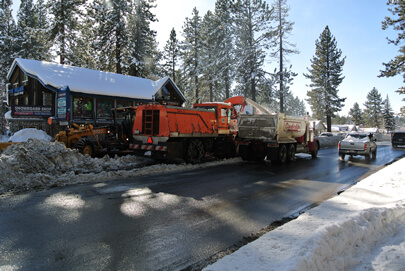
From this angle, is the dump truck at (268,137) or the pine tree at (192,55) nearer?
the dump truck at (268,137)

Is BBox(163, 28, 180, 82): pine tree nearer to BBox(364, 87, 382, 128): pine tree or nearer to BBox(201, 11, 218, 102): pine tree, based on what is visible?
BBox(201, 11, 218, 102): pine tree

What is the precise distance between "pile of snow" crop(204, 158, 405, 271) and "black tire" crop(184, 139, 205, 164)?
798 centimetres

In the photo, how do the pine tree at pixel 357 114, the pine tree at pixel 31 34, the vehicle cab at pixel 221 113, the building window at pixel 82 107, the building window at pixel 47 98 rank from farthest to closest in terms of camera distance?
the pine tree at pixel 357 114
the pine tree at pixel 31 34
the building window at pixel 47 98
the building window at pixel 82 107
the vehicle cab at pixel 221 113

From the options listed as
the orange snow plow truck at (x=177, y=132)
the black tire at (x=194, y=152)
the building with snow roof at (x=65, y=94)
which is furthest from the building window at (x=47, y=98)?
the black tire at (x=194, y=152)

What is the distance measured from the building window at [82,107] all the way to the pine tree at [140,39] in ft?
41.6

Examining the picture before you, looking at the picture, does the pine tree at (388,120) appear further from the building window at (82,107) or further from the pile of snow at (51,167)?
the pile of snow at (51,167)

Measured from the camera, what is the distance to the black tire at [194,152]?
12969 mm

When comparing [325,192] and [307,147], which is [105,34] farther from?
[325,192]

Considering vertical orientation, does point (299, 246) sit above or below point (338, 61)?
below

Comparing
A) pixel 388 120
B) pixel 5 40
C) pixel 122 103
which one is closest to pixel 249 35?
pixel 122 103

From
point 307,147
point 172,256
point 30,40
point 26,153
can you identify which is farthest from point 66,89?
point 30,40

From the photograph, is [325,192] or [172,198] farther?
[325,192]

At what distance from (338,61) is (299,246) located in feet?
175

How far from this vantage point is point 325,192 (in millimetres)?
8320
